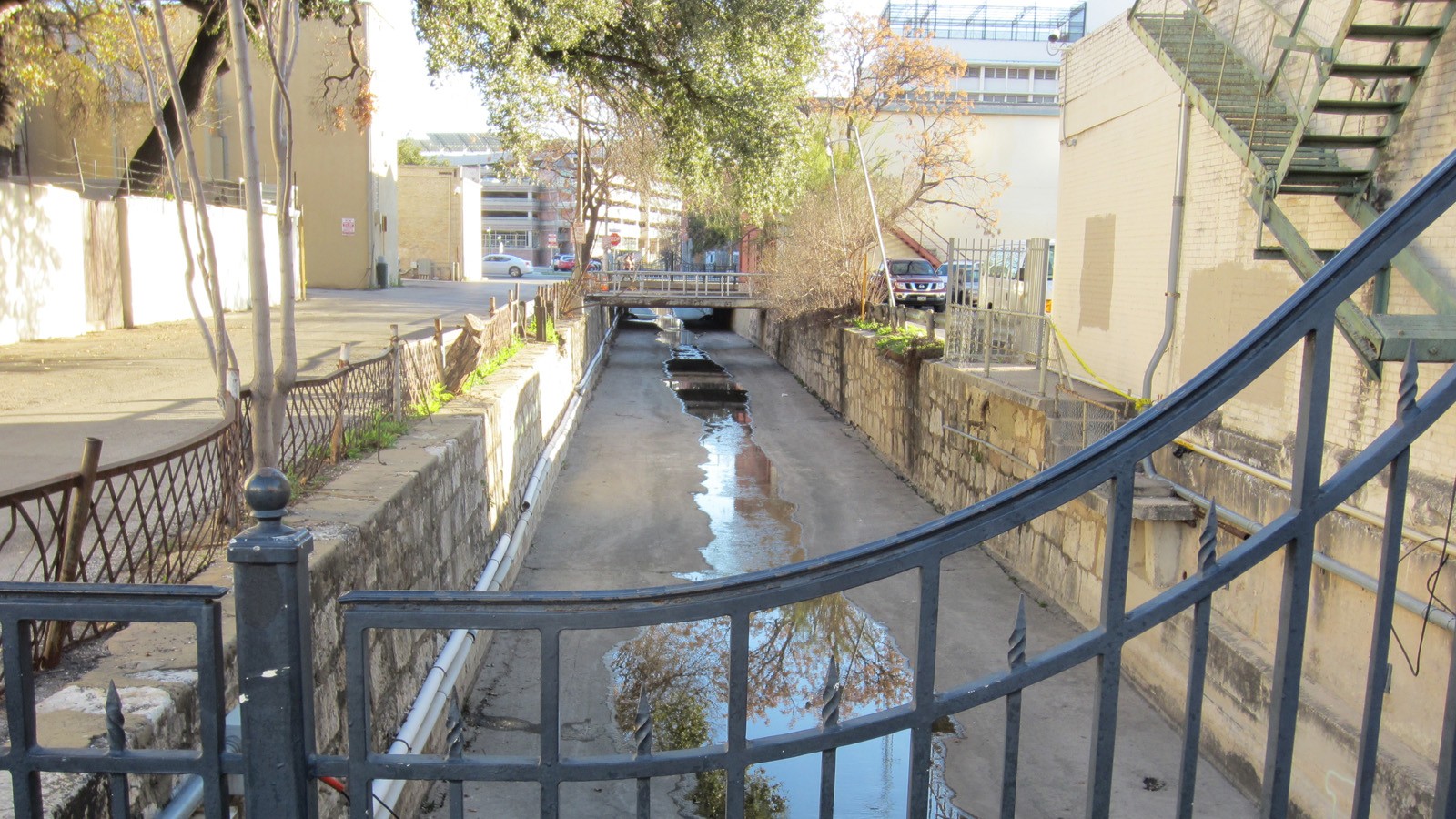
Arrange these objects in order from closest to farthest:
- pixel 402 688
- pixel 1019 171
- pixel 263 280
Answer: pixel 263 280, pixel 402 688, pixel 1019 171

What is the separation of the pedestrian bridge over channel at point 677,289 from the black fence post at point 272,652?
3071 cm

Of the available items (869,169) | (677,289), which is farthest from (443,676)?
(677,289)

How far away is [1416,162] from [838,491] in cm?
952

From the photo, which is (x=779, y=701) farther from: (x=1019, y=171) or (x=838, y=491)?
(x=1019, y=171)

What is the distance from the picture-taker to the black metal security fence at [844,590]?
6.15 ft

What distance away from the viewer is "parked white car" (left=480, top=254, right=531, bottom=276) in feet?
186

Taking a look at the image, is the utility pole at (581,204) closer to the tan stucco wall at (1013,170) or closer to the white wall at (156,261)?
the tan stucco wall at (1013,170)

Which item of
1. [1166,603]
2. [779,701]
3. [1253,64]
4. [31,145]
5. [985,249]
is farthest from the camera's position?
[31,145]

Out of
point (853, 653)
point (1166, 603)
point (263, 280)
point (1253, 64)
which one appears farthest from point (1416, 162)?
point (263, 280)

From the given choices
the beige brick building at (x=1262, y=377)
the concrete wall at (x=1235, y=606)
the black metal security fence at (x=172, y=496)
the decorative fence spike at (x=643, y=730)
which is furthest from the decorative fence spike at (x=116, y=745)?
the concrete wall at (x=1235, y=606)

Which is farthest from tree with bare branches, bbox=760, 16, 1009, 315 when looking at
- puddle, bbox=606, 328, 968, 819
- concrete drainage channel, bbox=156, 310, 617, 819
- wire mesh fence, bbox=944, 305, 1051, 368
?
puddle, bbox=606, 328, 968, 819

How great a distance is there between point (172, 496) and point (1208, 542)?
14.5ft

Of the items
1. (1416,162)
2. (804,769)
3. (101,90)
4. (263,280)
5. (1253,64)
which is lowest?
(804,769)

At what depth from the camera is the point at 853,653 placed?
886 cm
